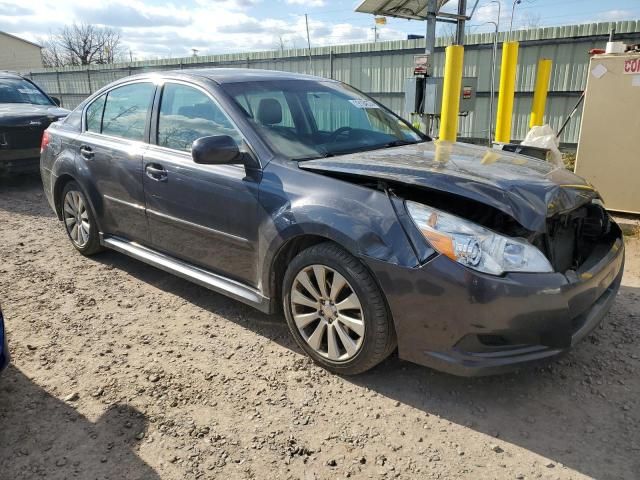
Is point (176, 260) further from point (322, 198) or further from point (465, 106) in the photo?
Result: point (465, 106)

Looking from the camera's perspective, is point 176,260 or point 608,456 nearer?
point 608,456

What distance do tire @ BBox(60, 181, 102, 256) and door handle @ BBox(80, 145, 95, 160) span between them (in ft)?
1.11

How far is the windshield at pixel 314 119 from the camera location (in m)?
3.30

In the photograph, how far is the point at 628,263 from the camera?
464 centimetres

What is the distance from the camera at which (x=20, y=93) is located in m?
8.87

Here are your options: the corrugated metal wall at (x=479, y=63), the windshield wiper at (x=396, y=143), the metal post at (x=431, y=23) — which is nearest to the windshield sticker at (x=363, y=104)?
the windshield wiper at (x=396, y=143)

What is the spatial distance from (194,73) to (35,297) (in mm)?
2178

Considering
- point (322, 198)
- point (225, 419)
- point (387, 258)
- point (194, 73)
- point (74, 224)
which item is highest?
point (194, 73)

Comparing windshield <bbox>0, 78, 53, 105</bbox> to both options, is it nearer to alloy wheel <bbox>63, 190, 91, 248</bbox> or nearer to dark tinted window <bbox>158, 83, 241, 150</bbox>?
alloy wheel <bbox>63, 190, 91, 248</bbox>

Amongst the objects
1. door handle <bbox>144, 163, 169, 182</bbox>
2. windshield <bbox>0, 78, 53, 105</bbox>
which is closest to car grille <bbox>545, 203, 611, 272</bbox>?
door handle <bbox>144, 163, 169, 182</bbox>

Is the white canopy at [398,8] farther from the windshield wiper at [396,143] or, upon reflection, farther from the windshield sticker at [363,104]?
the windshield wiper at [396,143]

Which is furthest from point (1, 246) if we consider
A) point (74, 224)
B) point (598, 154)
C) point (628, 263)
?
point (598, 154)

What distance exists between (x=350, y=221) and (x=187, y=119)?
1670 millimetres

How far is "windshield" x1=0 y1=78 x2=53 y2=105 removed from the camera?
28.6ft
